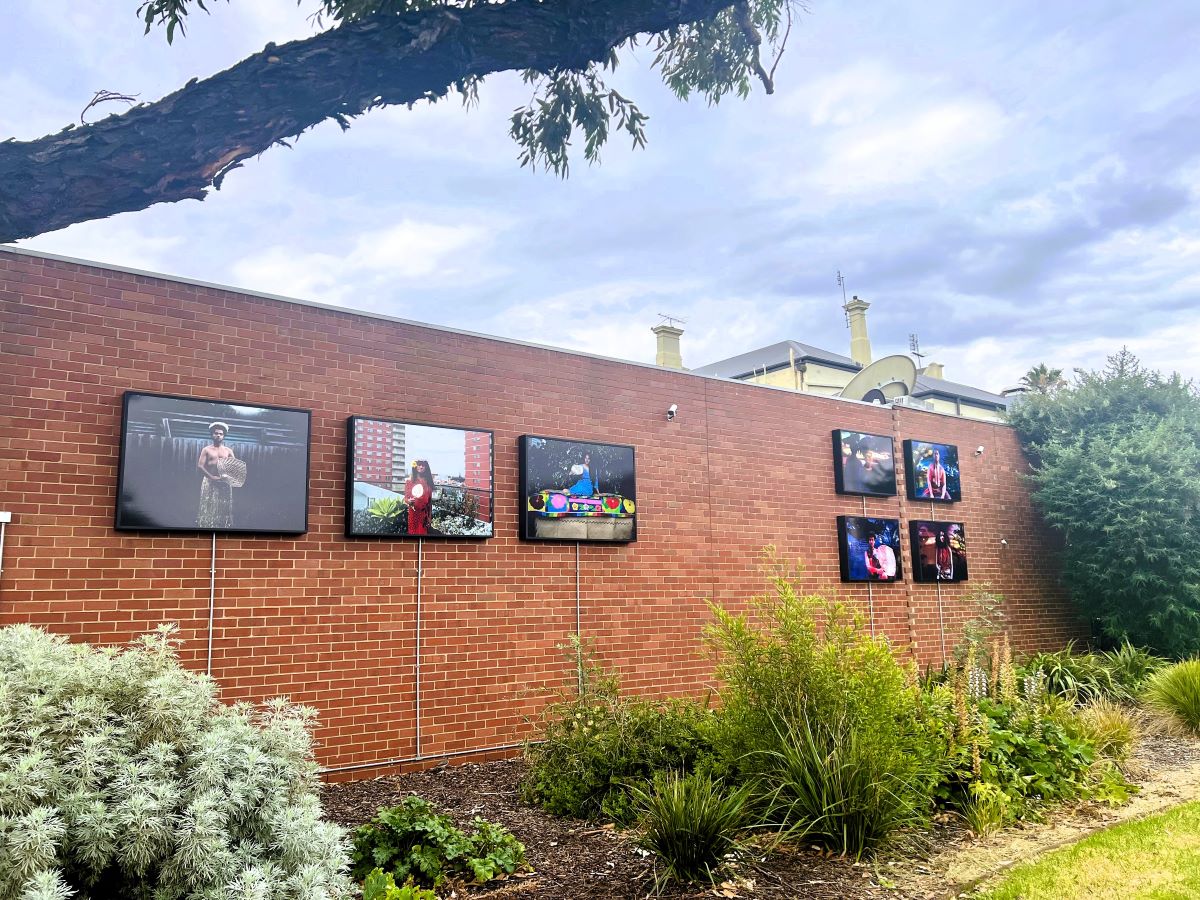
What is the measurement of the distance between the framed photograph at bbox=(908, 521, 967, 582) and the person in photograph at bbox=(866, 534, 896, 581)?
0.52 m

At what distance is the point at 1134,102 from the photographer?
7.57 m

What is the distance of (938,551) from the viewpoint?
36.9ft

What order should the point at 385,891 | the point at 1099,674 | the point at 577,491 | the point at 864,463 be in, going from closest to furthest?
the point at 385,891, the point at 577,491, the point at 1099,674, the point at 864,463

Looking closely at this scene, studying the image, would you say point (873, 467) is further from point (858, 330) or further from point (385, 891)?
point (858, 330)

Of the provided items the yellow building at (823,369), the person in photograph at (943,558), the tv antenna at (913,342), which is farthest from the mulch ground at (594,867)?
the tv antenna at (913,342)

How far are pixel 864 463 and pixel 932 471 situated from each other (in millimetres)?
1465

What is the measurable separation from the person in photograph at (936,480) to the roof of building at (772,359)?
11.5 m

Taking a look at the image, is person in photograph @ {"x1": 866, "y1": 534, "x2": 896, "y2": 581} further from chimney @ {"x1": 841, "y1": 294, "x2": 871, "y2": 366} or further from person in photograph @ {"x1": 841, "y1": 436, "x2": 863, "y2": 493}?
chimney @ {"x1": 841, "y1": 294, "x2": 871, "y2": 366}

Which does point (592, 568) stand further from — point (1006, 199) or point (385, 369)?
point (1006, 199)

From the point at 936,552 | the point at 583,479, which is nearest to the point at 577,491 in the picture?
the point at 583,479

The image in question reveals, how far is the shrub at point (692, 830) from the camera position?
3758 millimetres

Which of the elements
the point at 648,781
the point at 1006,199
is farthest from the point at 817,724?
the point at 1006,199

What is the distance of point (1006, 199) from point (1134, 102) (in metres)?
1.91

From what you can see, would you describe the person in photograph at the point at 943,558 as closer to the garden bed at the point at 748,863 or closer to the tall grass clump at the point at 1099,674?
the tall grass clump at the point at 1099,674
